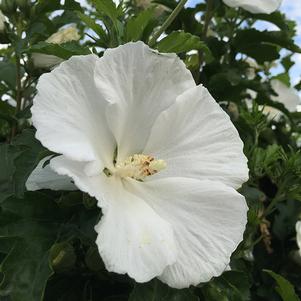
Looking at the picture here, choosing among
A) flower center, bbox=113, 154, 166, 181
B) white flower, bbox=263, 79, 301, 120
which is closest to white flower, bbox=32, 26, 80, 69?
flower center, bbox=113, 154, 166, 181

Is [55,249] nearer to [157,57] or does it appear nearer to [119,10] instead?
[157,57]

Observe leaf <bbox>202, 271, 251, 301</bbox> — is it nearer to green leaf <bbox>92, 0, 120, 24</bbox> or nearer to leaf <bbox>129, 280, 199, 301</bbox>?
leaf <bbox>129, 280, 199, 301</bbox>

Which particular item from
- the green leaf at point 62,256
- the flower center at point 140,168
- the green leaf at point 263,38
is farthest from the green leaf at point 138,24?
the green leaf at point 263,38

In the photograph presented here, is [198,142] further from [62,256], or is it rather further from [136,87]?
[62,256]

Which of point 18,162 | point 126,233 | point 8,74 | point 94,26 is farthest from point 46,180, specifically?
point 8,74

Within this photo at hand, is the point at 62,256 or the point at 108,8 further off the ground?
the point at 108,8

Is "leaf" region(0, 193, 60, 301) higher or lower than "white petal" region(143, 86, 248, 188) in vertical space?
lower

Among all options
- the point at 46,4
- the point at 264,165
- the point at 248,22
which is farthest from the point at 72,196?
the point at 248,22
